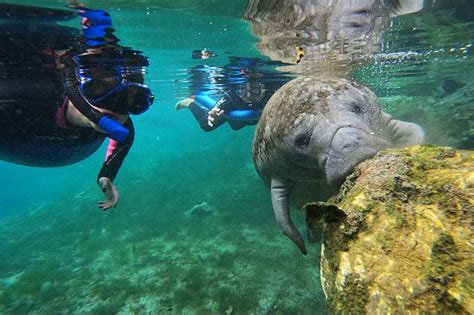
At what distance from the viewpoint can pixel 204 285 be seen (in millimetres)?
6703

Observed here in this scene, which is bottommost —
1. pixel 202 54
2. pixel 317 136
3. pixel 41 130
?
pixel 317 136

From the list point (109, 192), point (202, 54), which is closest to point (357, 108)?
point (109, 192)

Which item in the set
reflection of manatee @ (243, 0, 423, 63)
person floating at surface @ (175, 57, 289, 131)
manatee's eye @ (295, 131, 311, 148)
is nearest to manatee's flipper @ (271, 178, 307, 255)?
manatee's eye @ (295, 131, 311, 148)

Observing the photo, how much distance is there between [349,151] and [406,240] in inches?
51.8

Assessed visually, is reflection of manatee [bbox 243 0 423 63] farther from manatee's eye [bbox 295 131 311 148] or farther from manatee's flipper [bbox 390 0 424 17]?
manatee's eye [bbox 295 131 311 148]

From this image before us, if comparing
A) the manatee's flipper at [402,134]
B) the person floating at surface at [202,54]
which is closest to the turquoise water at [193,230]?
the person floating at surface at [202,54]

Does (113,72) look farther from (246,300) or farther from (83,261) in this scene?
(246,300)

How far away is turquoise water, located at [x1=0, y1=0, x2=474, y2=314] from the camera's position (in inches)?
251

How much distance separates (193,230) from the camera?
10.4m

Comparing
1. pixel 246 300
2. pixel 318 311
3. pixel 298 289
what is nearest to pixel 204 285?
pixel 246 300

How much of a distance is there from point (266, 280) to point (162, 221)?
6.49 meters

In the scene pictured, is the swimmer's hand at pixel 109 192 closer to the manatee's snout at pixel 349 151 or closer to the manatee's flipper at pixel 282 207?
the manatee's flipper at pixel 282 207

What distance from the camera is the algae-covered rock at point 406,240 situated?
1.30 meters

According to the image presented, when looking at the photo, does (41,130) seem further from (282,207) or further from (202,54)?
(202,54)
